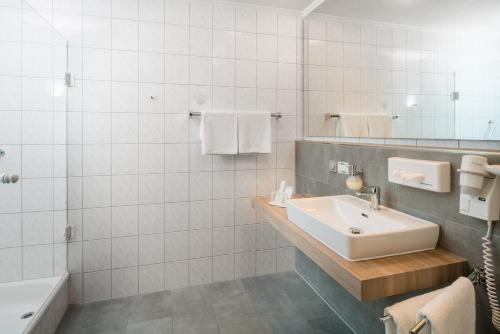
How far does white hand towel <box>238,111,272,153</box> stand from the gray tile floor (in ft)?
3.45

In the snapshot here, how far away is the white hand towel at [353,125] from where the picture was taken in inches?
70.3

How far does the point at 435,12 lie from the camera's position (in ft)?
4.38

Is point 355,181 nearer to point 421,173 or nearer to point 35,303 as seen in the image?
point 421,173

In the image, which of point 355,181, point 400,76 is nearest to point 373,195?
point 355,181

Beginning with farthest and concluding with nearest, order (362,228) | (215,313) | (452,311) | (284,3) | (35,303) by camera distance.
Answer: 1. (284,3)
2. (215,313)
3. (35,303)
4. (362,228)
5. (452,311)

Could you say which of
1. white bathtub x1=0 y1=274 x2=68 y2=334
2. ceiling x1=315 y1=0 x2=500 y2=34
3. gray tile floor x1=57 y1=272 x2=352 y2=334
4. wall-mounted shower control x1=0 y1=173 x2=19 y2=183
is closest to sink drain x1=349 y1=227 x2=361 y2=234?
gray tile floor x1=57 y1=272 x2=352 y2=334

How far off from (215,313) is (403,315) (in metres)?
1.36

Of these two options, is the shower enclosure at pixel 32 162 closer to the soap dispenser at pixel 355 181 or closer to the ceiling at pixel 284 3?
the ceiling at pixel 284 3

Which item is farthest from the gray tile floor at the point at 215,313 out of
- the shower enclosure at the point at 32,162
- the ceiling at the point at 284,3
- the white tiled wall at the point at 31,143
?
the ceiling at the point at 284,3

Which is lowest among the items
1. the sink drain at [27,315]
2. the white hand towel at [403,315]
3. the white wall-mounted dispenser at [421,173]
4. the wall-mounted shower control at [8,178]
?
the sink drain at [27,315]

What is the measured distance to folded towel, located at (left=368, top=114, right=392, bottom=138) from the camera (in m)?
1.59

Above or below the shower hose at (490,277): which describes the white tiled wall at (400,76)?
above

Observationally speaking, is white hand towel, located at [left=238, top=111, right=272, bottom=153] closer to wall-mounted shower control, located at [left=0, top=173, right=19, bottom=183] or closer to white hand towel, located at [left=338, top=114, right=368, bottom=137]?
white hand towel, located at [left=338, top=114, right=368, bottom=137]

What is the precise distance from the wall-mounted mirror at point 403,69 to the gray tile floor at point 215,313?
1.19 m
